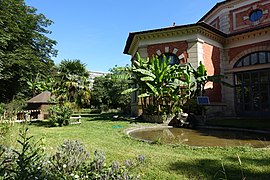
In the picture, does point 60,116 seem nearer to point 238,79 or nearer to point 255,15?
point 238,79

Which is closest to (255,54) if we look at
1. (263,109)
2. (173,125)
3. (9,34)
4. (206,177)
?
(263,109)

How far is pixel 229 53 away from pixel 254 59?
188cm

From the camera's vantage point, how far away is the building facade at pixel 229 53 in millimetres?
14359

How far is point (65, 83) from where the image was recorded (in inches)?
581

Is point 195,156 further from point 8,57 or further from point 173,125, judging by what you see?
point 8,57

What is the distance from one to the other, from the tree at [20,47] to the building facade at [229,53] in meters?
9.90

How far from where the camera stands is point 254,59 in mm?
14961

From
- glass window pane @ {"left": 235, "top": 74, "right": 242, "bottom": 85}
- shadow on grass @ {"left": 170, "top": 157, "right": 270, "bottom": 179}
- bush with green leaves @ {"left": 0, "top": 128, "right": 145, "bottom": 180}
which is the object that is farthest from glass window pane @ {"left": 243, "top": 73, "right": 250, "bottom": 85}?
bush with green leaves @ {"left": 0, "top": 128, "right": 145, "bottom": 180}

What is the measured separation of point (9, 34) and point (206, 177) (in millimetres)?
18521

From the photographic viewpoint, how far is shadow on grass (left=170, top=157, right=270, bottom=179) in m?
3.46

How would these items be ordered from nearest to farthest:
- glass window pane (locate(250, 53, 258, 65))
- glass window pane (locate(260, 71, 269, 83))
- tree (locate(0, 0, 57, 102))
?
glass window pane (locate(260, 71, 269, 83)), glass window pane (locate(250, 53, 258, 65)), tree (locate(0, 0, 57, 102))

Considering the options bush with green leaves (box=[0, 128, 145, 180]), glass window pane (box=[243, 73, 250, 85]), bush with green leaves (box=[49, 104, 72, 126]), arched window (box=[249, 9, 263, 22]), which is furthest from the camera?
arched window (box=[249, 9, 263, 22])

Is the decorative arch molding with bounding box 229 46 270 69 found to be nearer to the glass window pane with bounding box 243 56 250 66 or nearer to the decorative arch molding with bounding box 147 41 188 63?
the glass window pane with bounding box 243 56 250 66

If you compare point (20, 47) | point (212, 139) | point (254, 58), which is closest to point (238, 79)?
point (254, 58)
